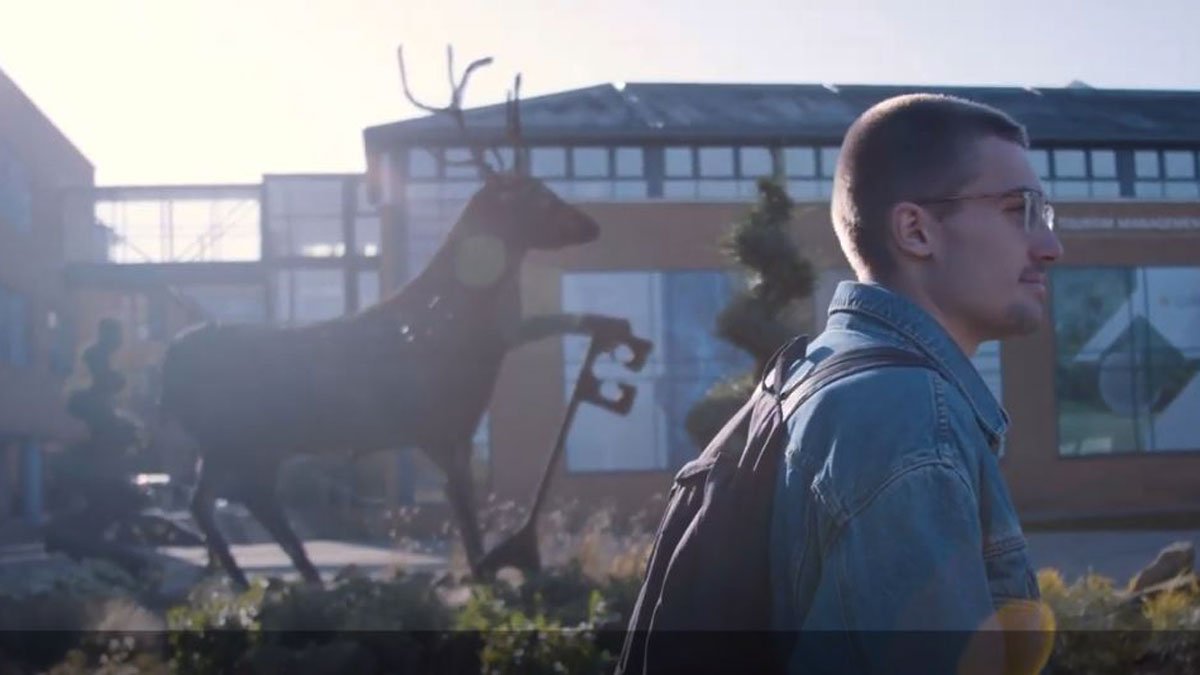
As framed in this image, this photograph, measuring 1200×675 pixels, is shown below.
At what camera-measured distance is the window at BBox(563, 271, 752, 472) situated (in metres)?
27.4

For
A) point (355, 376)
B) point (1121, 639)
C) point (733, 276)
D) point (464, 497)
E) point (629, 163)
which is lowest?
point (1121, 639)

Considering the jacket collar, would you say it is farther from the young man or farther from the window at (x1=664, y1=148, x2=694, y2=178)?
the window at (x1=664, y1=148, x2=694, y2=178)

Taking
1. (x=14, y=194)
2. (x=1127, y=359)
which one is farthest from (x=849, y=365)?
(x=14, y=194)

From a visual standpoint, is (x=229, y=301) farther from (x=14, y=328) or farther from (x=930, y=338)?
(x=930, y=338)

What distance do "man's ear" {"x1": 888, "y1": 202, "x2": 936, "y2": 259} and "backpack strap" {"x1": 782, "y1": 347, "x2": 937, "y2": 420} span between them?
8.5 inches

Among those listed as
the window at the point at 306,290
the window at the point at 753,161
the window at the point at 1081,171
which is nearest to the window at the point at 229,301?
the window at the point at 306,290

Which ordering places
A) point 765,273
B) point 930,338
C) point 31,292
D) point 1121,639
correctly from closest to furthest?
point 930,338 < point 1121,639 < point 765,273 < point 31,292

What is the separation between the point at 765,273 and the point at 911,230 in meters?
11.0

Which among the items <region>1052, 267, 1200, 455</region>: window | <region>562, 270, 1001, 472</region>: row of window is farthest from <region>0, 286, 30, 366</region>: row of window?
<region>1052, 267, 1200, 455</region>: window

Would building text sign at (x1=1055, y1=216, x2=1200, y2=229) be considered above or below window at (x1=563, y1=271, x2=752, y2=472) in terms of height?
above

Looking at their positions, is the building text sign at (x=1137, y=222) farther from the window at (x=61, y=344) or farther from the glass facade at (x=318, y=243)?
the window at (x=61, y=344)

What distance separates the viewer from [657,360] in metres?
27.5

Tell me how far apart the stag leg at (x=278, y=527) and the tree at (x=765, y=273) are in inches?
161

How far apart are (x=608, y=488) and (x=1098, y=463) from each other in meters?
8.94
